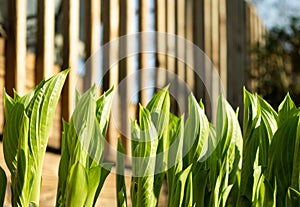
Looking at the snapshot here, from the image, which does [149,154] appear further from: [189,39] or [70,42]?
[189,39]

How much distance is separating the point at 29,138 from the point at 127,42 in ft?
6.79

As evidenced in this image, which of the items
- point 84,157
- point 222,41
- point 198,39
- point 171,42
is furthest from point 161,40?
point 84,157

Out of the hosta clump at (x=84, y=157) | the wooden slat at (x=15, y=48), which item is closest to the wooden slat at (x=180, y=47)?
the wooden slat at (x=15, y=48)

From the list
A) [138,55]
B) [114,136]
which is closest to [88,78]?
[114,136]

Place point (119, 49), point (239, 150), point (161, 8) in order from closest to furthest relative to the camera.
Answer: point (239, 150) < point (119, 49) < point (161, 8)

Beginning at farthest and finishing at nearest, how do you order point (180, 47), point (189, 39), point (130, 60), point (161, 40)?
point (189, 39)
point (180, 47)
point (161, 40)
point (130, 60)

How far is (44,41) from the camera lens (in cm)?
217

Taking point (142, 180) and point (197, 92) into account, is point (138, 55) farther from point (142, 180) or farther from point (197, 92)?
point (142, 180)

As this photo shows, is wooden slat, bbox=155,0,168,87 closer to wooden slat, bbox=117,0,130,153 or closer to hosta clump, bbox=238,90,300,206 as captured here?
wooden slat, bbox=117,0,130,153

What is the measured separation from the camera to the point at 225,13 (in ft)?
13.6

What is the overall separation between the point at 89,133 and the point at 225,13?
11.6 feet

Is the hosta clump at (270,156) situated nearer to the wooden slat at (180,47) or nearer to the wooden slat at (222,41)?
the wooden slat at (180,47)

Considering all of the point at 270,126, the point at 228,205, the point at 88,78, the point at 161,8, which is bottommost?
the point at 228,205

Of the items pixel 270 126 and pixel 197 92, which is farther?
pixel 197 92
